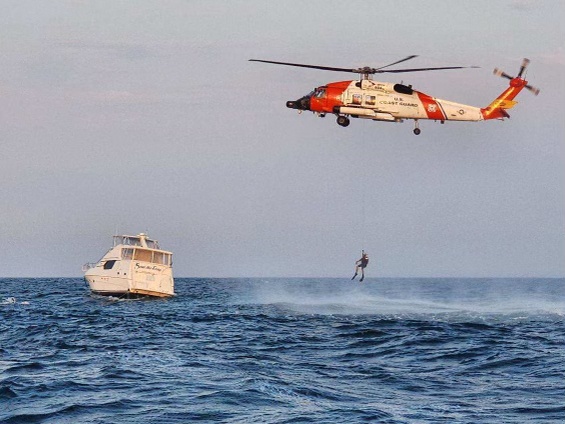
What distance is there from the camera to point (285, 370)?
29.6m

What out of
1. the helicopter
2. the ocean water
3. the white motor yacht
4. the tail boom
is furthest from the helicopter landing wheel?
the white motor yacht

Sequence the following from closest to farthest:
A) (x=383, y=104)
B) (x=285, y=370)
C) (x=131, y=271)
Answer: (x=285, y=370) → (x=383, y=104) → (x=131, y=271)

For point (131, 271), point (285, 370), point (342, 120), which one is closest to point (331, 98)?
point (342, 120)

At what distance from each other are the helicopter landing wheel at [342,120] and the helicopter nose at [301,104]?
6.22 ft

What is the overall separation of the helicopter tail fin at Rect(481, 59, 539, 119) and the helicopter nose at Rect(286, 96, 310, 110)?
8.79m

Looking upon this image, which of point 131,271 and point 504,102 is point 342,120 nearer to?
point 504,102

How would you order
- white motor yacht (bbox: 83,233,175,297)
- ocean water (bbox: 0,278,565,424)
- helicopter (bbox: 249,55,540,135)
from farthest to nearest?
white motor yacht (bbox: 83,233,175,297) → helicopter (bbox: 249,55,540,135) → ocean water (bbox: 0,278,565,424)

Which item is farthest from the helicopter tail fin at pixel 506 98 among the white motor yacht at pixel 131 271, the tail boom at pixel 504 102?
the white motor yacht at pixel 131 271

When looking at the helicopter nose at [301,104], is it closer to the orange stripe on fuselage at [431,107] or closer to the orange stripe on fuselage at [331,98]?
the orange stripe on fuselage at [331,98]

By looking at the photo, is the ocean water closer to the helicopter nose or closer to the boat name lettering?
the helicopter nose

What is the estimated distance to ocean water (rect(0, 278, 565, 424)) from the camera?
2242 cm

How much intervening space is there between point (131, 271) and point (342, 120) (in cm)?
3082

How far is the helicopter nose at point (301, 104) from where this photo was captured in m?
44.3

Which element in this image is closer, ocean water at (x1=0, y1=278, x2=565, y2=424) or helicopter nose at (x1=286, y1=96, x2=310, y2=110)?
ocean water at (x1=0, y1=278, x2=565, y2=424)
